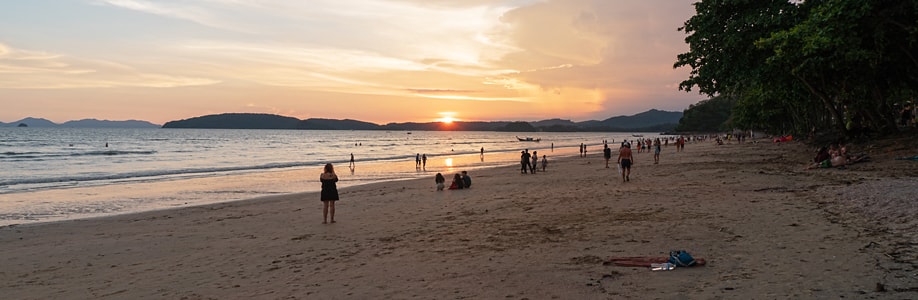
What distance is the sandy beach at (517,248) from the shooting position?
668 cm

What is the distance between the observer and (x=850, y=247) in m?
7.53

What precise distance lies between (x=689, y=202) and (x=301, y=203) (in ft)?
41.4

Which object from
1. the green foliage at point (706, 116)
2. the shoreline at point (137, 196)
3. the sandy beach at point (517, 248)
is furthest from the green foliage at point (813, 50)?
the green foliage at point (706, 116)

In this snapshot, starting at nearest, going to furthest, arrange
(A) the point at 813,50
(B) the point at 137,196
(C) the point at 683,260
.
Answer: (C) the point at 683,260
(A) the point at 813,50
(B) the point at 137,196

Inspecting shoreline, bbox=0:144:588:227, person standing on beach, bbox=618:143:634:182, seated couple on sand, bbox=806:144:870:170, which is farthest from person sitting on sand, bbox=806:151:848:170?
shoreline, bbox=0:144:588:227

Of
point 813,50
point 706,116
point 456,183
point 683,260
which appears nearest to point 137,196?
point 456,183

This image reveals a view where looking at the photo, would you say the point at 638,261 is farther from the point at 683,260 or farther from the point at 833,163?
the point at 833,163

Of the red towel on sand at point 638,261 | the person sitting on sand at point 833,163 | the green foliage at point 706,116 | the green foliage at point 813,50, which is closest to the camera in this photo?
the red towel on sand at point 638,261

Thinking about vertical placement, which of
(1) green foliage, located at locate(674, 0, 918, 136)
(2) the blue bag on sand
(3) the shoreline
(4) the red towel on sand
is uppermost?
(1) green foliage, located at locate(674, 0, 918, 136)

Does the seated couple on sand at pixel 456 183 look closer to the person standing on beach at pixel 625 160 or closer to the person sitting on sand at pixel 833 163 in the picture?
the person standing on beach at pixel 625 160

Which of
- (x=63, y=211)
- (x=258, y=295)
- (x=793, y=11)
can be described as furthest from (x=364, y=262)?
(x=793, y=11)

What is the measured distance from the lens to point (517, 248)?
366 inches

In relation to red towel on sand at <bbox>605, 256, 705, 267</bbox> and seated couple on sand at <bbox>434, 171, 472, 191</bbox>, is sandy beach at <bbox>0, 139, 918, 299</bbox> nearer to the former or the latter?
red towel on sand at <bbox>605, 256, 705, 267</bbox>

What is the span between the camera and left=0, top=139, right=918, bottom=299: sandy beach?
263 inches
